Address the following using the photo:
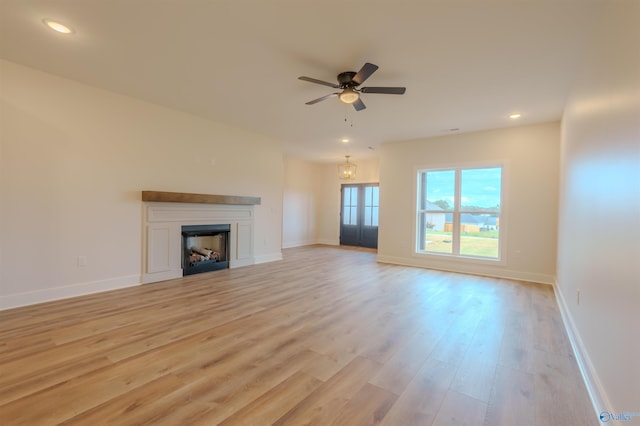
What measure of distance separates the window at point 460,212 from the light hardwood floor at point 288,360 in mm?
1740

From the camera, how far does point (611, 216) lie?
1.70 metres

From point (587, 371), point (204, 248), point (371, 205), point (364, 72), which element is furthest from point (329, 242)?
point (587, 371)

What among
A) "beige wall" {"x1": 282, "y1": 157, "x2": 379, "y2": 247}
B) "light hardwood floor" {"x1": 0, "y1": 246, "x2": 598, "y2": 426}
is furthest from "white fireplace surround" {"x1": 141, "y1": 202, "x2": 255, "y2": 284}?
"beige wall" {"x1": 282, "y1": 157, "x2": 379, "y2": 247}

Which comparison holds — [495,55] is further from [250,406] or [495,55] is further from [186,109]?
[186,109]

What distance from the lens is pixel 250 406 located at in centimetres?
167

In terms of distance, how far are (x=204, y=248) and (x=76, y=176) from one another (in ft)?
7.58

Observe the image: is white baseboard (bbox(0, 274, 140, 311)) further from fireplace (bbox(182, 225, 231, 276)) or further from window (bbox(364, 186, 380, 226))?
window (bbox(364, 186, 380, 226))

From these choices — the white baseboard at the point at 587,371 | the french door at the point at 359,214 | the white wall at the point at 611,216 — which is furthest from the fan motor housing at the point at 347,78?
the french door at the point at 359,214

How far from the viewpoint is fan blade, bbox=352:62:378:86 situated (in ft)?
8.66

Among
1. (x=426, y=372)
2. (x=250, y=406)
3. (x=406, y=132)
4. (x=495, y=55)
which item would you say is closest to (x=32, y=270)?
(x=250, y=406)

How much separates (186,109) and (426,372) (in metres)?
4.84

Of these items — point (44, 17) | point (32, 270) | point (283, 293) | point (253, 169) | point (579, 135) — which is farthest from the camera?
point (253, 169)

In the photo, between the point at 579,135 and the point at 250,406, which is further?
the point at 579,135

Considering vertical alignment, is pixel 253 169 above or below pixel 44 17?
below
